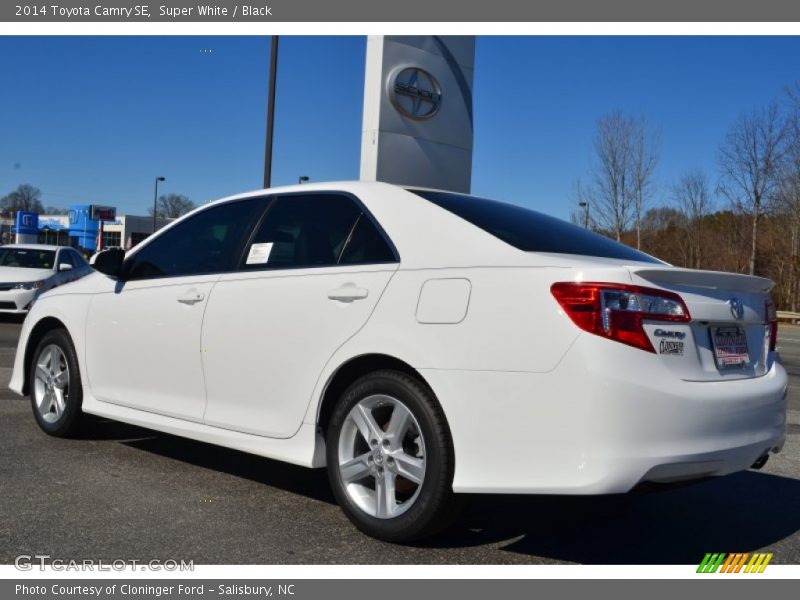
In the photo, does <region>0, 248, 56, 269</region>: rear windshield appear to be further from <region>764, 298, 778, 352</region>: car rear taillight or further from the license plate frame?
the license plate frame

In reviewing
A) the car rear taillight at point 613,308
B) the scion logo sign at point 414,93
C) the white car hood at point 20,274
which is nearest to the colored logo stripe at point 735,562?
the car rear taillight at point 613,308

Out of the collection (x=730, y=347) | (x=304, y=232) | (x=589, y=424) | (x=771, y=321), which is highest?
(x=304, y=232)

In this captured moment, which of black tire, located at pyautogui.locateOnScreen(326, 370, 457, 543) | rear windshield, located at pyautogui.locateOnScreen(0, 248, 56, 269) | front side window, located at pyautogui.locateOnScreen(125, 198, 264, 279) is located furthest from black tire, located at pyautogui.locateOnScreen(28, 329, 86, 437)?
rear windshield, located at pyautogui.locateOnScreen(0, 248, 56, 269)

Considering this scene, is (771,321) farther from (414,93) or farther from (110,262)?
(414,93)

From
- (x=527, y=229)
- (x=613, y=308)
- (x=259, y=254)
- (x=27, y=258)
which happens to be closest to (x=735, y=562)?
(x=613, y=308)

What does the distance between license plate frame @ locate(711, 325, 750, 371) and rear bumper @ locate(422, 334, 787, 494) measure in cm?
12

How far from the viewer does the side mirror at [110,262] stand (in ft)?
17.1

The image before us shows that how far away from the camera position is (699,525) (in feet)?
14.0

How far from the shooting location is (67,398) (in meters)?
5.60

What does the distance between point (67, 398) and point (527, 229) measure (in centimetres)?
338

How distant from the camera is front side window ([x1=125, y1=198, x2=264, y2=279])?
4.71 metres

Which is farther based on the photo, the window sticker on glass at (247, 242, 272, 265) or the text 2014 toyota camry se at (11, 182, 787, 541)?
the window sticker on glass at (247, 242, 272, 265)

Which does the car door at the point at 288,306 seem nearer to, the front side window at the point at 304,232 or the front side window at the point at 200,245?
the front side window at the point at 304,232
